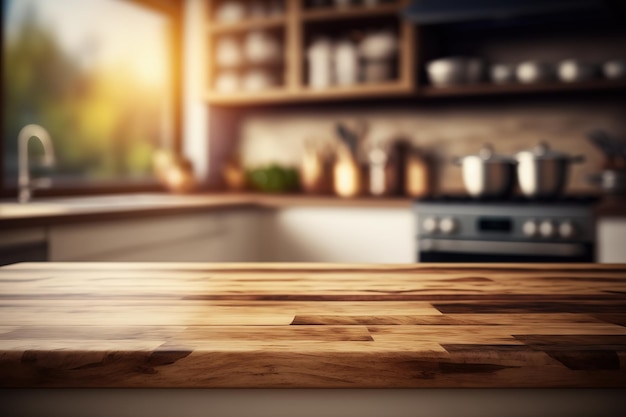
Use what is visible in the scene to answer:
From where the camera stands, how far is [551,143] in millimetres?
3307

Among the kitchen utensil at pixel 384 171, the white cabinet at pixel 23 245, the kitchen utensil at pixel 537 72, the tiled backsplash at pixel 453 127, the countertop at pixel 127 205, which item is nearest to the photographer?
the white cabinet at pixel 23 245

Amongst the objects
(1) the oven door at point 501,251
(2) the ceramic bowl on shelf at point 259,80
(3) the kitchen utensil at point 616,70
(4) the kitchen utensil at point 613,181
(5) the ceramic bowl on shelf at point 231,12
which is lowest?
(1) the oven door at point 501,251

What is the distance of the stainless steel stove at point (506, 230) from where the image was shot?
8.03 feet

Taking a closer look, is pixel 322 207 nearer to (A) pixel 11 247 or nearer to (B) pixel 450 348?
(A) pixel 11 247

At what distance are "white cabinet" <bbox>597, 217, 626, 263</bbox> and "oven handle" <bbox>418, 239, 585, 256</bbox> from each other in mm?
130

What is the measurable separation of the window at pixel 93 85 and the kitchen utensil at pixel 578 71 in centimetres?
218

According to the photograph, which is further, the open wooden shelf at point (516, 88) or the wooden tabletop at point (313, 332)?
the open wooden shelf at point (516, 88)

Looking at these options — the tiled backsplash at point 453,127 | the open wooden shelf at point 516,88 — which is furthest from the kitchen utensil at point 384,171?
the open wooden shelf at point 516,88

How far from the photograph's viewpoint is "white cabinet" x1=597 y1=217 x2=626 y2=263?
8.15 ft

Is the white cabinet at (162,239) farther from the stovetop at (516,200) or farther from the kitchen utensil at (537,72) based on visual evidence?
the kitchen utensil at (537,72)

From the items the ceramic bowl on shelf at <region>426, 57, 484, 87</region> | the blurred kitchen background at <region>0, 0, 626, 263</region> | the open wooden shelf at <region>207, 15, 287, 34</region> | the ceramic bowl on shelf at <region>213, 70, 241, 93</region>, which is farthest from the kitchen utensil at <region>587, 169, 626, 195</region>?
the ceramic bowl on shelf at <region>213, 70, 241, 93</region>

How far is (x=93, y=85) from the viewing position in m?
3.13

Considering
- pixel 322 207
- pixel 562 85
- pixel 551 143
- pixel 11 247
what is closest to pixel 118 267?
pixel 11 247

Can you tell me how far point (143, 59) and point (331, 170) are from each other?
49.3 inches
